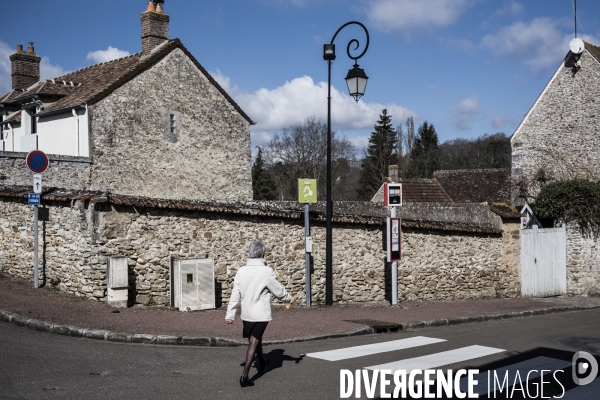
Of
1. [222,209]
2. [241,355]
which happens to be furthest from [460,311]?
[241,355]

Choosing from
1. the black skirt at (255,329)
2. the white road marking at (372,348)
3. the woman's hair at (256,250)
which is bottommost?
the white road marking at (372,348)

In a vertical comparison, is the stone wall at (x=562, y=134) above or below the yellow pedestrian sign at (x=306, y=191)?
above

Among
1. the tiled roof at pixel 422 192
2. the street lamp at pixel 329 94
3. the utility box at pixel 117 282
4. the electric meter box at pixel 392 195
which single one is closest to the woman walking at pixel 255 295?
the utility box at pixel 117 282

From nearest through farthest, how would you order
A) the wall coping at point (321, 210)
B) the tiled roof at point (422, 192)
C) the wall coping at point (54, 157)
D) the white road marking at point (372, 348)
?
the white road marking at point (372, 348) → the wall coping at point (321, 210) → the wall coping at point (54, 157) → the tiled roof at point (422, 192)

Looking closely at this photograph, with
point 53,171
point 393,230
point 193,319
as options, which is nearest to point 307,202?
point 393,230

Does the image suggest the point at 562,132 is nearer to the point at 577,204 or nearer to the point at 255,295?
the point at 577,204

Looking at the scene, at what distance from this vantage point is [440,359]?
8.14 metres

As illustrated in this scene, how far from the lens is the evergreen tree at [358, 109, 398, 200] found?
5406 cm

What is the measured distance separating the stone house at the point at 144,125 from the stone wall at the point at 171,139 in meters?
0.04

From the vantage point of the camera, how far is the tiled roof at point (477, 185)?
33.7m

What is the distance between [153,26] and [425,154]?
4412cm

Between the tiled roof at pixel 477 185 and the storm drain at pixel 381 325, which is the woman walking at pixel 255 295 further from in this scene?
the tiled roof at pixel 477 185

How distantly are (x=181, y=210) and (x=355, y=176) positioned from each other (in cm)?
4825

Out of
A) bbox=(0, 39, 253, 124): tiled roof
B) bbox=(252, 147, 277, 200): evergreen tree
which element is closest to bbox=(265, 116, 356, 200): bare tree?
bbox=(252, 147, 277, 200): evergreen tree
